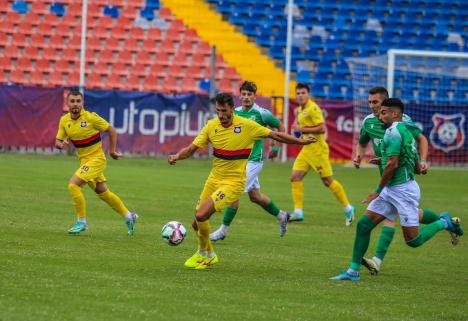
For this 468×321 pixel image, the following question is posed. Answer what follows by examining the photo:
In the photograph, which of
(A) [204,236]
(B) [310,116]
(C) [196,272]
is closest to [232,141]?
(A) [204,236]

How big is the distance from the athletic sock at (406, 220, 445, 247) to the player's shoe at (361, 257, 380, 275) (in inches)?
19.3

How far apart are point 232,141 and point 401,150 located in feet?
6.11

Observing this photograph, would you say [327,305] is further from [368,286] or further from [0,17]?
[0,17]

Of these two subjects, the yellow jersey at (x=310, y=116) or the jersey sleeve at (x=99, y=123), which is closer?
the jersey sleeve at (x=99, y=123)

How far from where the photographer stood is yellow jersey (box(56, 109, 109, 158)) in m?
13.9

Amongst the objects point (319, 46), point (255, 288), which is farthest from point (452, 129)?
point (255, 288)

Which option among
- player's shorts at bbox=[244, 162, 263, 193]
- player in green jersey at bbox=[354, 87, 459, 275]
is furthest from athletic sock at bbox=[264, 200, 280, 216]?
player in green jersey at bbox=[354, 87, 459, 275]

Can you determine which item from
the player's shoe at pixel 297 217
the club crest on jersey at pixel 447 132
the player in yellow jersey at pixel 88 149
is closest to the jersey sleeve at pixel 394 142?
the player in yellow jersey at pixel 88 149

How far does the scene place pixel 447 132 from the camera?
102 feet

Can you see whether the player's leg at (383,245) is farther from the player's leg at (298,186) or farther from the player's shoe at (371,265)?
the player's leg at (298,186)

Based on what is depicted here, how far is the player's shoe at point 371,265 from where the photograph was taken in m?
11.0

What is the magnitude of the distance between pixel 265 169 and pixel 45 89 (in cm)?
684

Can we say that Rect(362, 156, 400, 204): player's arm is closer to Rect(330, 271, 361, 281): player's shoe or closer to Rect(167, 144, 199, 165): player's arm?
Rect(330, 271, 361, 281): player's shoe

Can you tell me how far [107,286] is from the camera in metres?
9.11
